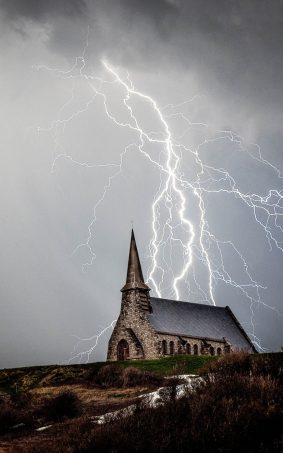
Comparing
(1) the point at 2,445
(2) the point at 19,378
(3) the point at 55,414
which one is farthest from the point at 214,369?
(2) the point at 19,378

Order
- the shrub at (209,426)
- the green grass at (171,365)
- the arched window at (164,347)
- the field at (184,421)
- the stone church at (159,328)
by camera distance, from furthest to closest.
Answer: the stone church at (159,328)
the arched window at (164,347)
the green grass at (171,365)
the field at (184,421)
the shrub at (209,426)

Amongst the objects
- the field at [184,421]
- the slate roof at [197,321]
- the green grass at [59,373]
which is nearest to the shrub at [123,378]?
the green grass at [59,373]

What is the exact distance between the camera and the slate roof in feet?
144

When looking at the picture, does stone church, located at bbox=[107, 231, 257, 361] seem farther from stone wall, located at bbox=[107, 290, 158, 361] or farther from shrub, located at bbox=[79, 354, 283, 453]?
shrub, located at bbox=[79, 354, 283, 453]

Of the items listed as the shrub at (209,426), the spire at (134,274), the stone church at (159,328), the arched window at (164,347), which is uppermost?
the spire at (134,274)

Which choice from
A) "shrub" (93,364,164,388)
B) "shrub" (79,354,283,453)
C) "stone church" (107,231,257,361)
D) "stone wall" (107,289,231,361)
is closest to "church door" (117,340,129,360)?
"stone church" (107,231,257,361)

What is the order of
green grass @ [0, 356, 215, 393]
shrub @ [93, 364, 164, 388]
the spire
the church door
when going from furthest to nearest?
the spire, the church door, green grass @ [0, 356, 215, 393], shrub @ [93, 364, 164, 388]

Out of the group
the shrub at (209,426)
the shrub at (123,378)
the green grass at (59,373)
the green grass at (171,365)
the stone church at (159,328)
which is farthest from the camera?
the stone church at (159,328)

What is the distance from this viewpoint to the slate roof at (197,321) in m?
44.0

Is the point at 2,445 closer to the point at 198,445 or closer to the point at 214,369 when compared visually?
the point at 198,445

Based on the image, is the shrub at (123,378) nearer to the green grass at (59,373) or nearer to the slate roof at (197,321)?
the green grass at (59,373)

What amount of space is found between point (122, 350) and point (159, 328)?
157 inches

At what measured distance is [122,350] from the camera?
43.1 metres

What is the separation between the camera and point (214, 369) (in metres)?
13.1
